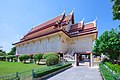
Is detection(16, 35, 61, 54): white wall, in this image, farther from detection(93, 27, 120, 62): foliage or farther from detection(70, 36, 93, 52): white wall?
detection(93, 27, 120, 62): foliage

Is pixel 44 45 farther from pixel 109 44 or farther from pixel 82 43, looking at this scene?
pixel 109 44

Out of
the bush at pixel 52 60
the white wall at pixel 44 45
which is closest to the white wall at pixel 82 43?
the white wall at pixel 44 45

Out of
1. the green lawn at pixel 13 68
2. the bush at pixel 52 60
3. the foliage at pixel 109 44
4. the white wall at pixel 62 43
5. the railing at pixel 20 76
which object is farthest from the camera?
the white wall at pixel 62 43

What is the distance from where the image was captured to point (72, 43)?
31.3 m

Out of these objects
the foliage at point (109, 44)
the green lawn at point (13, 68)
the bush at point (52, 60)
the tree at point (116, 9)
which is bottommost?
the green lawn at point (13, 68)

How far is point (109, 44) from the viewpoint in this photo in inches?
786

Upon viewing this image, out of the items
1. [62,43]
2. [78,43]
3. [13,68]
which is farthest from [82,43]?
[13,68]

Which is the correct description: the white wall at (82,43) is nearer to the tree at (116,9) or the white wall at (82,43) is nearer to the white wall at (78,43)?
the white wall at (78,43)

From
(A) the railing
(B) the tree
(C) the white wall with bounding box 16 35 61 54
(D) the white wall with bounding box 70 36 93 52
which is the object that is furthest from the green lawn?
(D) the white wall with bounding box 70 36 93 52

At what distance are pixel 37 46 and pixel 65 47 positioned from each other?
726 centimetres

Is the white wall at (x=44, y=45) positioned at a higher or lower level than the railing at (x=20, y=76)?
higher

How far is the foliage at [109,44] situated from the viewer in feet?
65.1

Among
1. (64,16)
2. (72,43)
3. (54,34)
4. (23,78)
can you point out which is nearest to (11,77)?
(23,78)

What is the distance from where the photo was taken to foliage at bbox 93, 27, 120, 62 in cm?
1983
